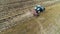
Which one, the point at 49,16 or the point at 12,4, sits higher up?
the point at 12,4

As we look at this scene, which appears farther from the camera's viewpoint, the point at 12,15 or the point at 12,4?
the point at 12,4

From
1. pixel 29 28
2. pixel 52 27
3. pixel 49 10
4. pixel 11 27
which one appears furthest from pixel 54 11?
pixel 11 27

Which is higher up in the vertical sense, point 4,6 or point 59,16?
point 4,6

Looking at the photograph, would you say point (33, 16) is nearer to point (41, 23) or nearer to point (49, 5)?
point (41, 23)

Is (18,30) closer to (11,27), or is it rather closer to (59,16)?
(11,27)

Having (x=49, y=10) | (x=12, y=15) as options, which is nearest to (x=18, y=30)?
(x=12, y=15)

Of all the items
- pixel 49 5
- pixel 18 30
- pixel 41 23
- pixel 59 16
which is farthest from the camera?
pixel 49 5

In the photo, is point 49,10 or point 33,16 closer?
point 33,16

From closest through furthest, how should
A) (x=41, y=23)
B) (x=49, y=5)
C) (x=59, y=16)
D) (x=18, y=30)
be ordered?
(x=18, y=30)
(x=41, y=23)
(x=59, y=16)
(x=49, y=5)
